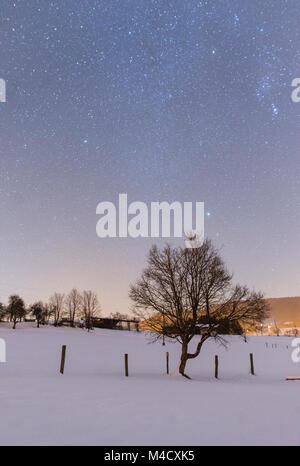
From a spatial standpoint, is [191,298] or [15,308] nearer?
[191,298]

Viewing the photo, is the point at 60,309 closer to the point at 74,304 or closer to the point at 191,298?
the point at 74,304

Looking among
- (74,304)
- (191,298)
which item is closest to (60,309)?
(74,304)

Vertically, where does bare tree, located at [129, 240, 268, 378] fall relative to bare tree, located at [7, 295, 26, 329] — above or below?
above

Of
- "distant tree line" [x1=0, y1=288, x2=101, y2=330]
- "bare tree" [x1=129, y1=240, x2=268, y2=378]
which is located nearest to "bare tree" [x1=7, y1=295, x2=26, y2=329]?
"distant tree line" [x1=0, y1=288, x2=101, y2=330]

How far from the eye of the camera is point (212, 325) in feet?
64.6

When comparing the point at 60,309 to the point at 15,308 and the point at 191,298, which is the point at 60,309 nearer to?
the point at 15,308

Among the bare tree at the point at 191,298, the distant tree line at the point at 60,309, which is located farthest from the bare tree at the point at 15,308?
the bare tree at the point at 191,298

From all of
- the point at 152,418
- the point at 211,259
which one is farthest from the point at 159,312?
the point at 152,418

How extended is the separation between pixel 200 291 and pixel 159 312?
2.84 m

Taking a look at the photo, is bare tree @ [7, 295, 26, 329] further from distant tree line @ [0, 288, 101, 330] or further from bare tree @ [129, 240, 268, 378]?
bare tree @ [129, 240, 268, 378]

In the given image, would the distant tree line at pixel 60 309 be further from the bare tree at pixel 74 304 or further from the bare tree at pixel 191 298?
the bare tree at pixel 191 298

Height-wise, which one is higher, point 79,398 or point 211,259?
point 211,259

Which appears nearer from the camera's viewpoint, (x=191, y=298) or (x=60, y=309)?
(x=191, y=298)
